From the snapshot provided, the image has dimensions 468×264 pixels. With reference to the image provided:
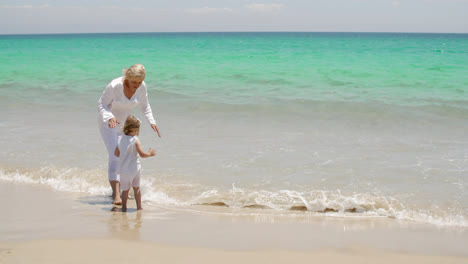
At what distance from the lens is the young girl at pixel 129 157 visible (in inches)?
190

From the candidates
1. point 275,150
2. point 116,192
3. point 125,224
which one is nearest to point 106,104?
point 116,192

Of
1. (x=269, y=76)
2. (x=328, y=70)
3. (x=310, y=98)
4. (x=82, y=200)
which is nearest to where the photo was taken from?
(x=82, y=200)

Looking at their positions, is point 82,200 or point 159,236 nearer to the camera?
point 159,236

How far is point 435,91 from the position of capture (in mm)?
14227

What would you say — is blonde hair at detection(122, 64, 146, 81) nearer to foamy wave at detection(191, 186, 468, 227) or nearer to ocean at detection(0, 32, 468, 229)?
ocean at detection(0, 32, 468, 229)

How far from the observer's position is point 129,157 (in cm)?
491

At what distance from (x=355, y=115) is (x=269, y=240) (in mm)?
6733

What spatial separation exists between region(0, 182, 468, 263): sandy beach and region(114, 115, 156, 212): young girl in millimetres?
261

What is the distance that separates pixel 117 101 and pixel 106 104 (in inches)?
5.0

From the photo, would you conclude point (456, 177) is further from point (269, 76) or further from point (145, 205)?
point (269, 76)

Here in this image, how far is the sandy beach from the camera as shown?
11.9ft

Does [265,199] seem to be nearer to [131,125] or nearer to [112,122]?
[131,125]

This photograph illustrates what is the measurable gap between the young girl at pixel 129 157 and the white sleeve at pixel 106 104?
10.4 inches

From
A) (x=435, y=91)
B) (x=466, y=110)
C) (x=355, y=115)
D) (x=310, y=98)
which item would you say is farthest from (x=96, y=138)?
(x=435, y=91)
